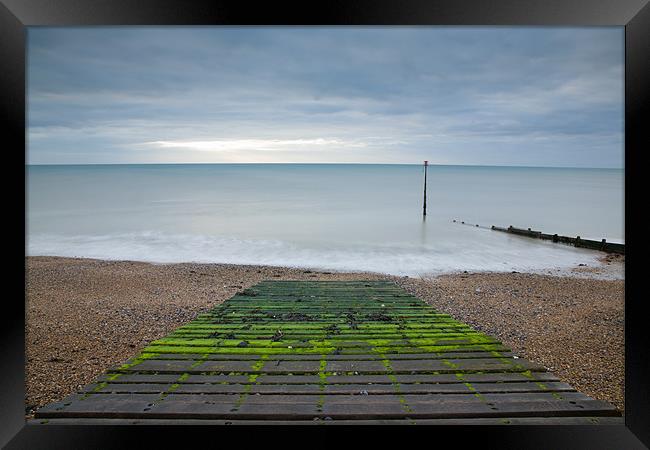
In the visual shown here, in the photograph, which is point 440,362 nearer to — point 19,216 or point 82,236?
point 19,216

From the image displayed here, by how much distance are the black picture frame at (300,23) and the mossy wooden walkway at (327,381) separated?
0.62 metres

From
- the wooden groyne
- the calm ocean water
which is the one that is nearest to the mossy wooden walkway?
the calm ocean water

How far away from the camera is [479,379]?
3.65 metres

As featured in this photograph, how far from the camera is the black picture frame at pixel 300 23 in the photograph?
228cm

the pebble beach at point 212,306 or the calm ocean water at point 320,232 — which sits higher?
the calm ocean water at point 320,232

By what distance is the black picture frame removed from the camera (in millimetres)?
2283

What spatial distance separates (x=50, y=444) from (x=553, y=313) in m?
7.69

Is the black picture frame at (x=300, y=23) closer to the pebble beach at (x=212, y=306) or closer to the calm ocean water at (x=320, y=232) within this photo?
the pebble beach at (x=212, y=306)

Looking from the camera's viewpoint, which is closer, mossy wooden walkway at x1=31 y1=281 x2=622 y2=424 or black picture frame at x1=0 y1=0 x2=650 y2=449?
black picture frame at x1=0 y1=0 x2=650 y2=449

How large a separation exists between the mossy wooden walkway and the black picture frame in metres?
0.62

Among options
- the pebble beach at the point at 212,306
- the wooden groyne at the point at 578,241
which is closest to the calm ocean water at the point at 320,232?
the wooden groyne at the point at 578,241

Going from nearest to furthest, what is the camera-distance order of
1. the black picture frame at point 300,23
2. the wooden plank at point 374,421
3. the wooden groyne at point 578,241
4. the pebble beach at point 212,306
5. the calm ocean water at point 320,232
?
the black picture frame at point 300,23 → the wooden plank at point 374,421 → the pebble beach at point 212,306 → the calm ocean water at point 320,232 → the wooden groyne at point 578,241

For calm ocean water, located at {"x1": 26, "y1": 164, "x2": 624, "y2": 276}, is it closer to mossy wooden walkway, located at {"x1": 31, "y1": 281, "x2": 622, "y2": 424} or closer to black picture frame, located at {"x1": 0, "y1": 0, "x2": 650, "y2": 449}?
mossy wooden walkway, located at {"x1": 31, "y1": 281, "x2": 622, "y2": 424}

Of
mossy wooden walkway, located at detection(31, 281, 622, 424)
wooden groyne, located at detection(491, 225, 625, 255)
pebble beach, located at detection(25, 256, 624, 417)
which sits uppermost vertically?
wooden groyne, located at detection(491, 225, 625, 255)
